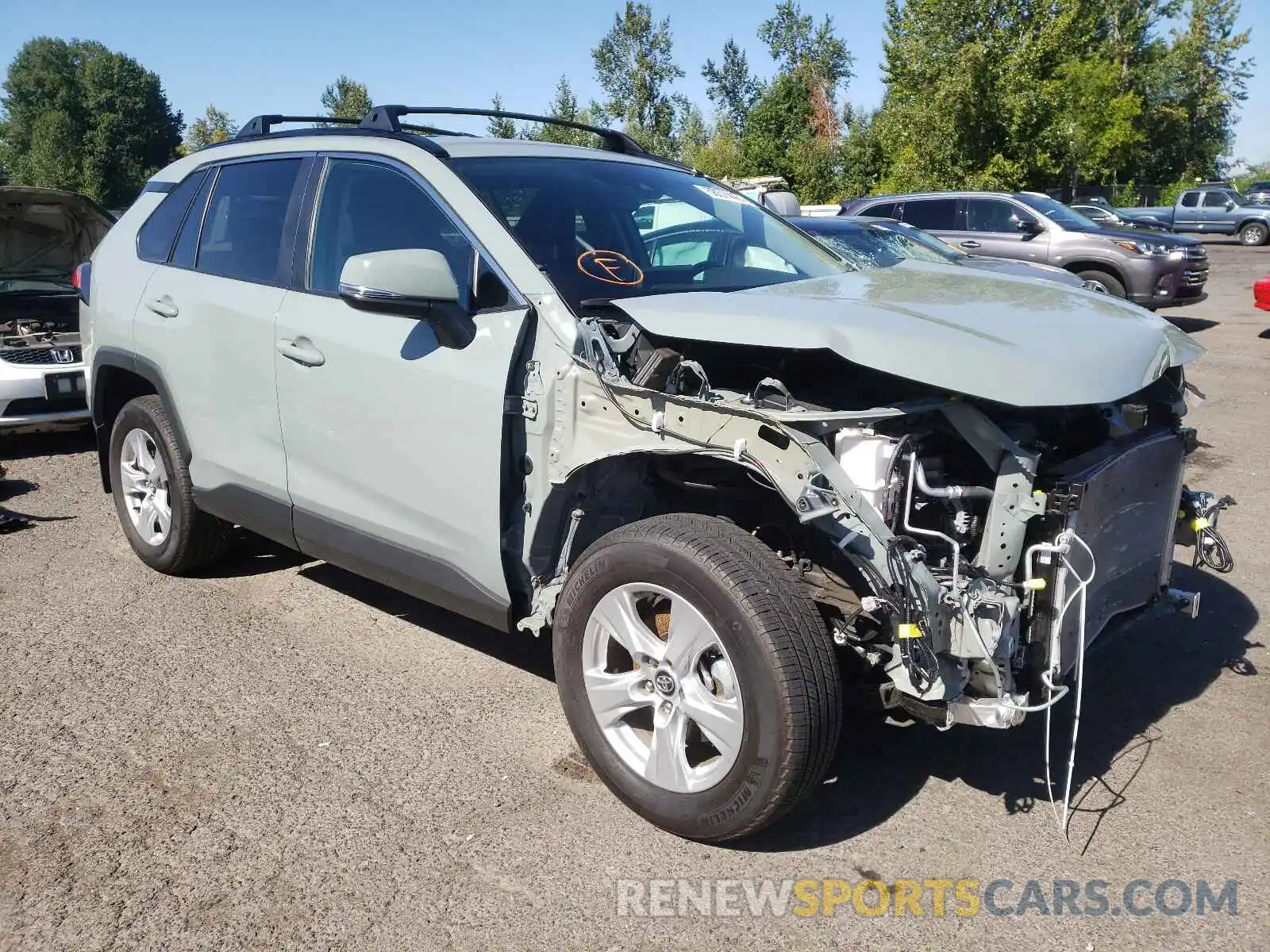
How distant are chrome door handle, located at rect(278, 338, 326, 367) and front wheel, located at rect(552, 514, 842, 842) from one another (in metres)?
1.34

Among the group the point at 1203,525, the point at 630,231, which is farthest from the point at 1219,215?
the point at 630,231

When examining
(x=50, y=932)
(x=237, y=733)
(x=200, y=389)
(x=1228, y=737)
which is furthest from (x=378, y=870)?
(x=1228, y=737)

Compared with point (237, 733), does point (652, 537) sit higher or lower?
higher

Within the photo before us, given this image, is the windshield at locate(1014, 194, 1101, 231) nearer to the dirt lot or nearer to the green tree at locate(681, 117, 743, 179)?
the dirt lot

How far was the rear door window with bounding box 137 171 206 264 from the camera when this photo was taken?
485 cm

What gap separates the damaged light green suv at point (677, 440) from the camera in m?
2.76

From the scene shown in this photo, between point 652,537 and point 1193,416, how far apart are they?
6.63 meters

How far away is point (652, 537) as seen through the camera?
2.95 m

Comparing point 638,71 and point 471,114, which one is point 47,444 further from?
point 638,71

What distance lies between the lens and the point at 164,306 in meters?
4.64

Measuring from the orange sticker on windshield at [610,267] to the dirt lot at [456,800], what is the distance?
4.99 feet

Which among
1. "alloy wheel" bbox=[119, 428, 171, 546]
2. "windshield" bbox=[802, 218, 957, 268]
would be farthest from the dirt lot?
"windshield" bbox=[802, 218, 957, 268]

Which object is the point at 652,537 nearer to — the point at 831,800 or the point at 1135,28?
the point at 831,800

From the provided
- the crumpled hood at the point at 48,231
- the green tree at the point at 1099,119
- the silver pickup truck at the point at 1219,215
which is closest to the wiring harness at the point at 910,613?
the crumpled hood at the point at 48,231
